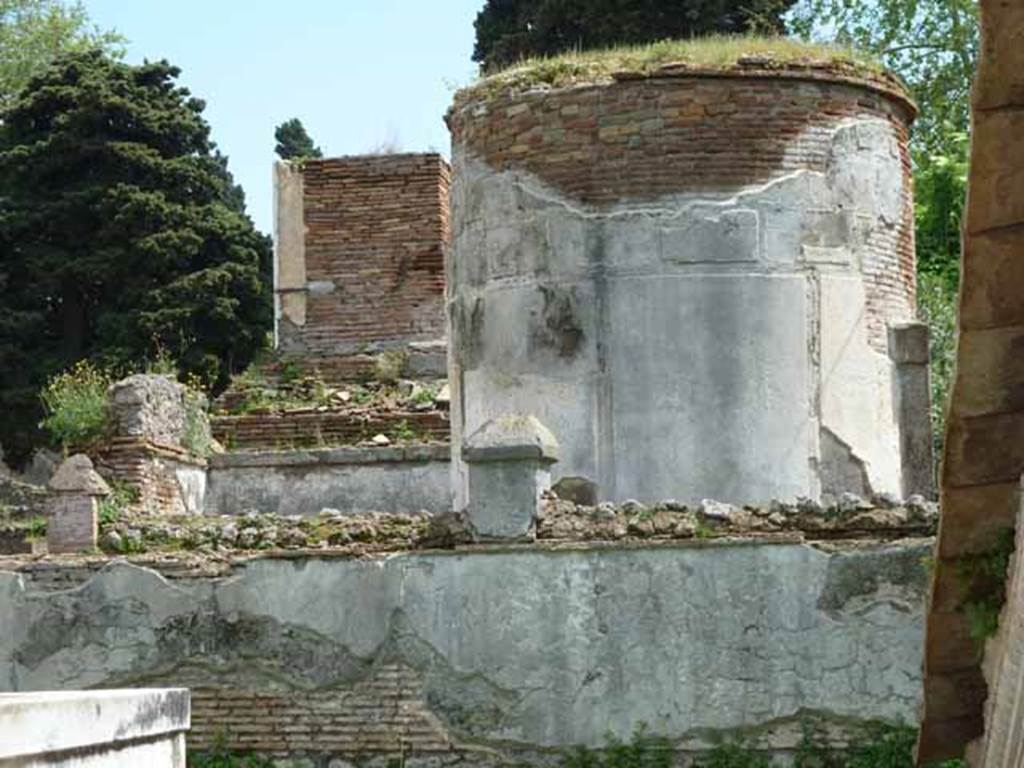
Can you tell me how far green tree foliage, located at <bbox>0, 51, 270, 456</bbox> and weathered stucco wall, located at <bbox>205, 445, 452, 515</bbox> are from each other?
8.50m

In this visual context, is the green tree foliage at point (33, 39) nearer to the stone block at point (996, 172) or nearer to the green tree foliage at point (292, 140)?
the green tree foliage at point (292, 140)

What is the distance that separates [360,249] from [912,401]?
32.1ft

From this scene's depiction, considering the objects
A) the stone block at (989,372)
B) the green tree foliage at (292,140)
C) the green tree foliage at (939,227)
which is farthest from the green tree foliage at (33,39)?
the stone block at (989,372)

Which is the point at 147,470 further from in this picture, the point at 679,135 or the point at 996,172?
the point at 996,172

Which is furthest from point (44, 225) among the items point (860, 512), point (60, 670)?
point (860, 512)

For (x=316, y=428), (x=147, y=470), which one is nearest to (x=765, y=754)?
(x=147, y=470)

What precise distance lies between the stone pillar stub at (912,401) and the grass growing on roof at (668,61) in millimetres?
1954

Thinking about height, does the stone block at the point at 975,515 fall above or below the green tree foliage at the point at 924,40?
below

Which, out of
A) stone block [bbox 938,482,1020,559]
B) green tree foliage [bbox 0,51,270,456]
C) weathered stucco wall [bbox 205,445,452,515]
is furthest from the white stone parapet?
green tree foliage [bbox 0,51,270,456]

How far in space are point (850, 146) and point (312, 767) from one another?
20.0ft

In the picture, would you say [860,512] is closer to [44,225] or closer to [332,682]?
[332,682]

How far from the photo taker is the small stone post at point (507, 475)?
9719mm

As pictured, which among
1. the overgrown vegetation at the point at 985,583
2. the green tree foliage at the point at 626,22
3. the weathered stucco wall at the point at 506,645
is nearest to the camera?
the overgrown vegetation at the point at 985,583

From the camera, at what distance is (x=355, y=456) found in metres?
18.4
